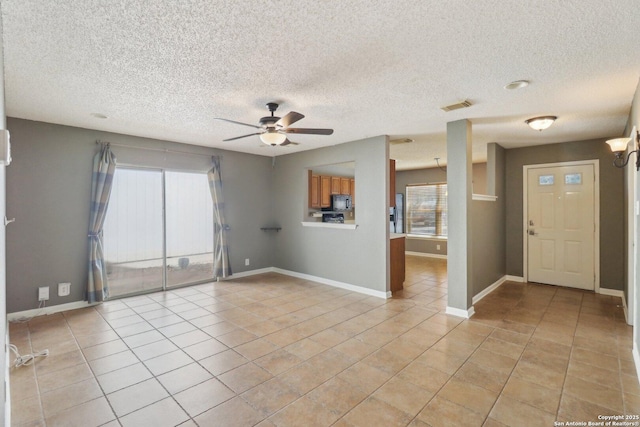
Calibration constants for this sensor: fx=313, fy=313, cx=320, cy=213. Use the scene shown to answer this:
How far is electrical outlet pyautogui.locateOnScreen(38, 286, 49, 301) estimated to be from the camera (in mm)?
4016

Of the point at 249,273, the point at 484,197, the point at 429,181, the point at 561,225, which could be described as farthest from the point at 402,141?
the point at 249,273

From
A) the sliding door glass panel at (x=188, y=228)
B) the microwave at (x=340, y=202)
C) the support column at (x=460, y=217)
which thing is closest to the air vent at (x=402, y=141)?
the support column at (x=460, y=217)

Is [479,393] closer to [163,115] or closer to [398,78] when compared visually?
[398,78]

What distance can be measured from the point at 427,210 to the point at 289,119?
6656 mm

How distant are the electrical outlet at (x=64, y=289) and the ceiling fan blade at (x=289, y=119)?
12.0 feet

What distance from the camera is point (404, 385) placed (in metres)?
2.44

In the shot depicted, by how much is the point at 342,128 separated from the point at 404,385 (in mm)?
3240

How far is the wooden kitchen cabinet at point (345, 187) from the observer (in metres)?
7.80

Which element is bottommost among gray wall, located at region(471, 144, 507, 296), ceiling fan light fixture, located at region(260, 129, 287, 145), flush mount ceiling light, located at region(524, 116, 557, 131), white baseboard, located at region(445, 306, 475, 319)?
white baseboard, located at region(445, 306, 475, 319)

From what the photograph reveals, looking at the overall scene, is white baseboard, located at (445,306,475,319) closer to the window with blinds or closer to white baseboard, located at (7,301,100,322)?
the window with blinds

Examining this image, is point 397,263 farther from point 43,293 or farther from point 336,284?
point 43,293

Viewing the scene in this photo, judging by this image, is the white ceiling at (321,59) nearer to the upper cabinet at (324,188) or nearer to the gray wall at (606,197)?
the gray wall at (606,197)

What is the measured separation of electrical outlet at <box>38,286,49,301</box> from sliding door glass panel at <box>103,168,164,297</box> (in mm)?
742

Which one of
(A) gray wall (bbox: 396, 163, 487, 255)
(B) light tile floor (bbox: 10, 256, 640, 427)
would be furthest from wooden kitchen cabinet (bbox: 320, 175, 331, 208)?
(B) light tile floor (bbox: 10, 256, 640, 427)
